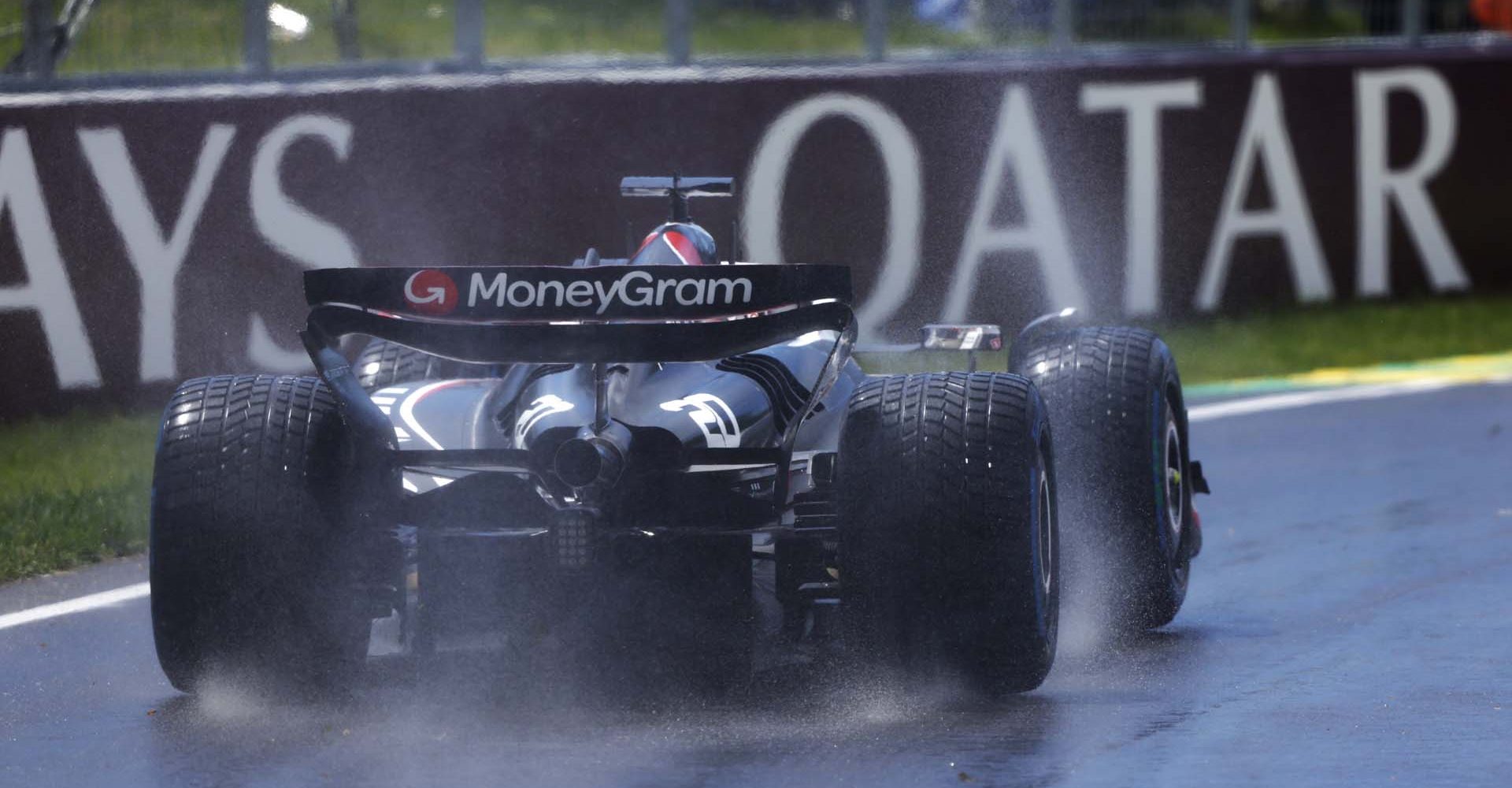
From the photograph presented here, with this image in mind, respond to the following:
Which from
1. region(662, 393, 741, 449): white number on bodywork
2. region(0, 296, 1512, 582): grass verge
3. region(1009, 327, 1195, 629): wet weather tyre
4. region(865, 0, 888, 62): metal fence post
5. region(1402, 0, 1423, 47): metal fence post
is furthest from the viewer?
region(1402, 0, 1423, 47): metal fence post

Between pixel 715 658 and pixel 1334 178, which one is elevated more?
pixel 715 658

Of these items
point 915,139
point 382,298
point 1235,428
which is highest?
point 382,298

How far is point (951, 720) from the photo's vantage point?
5961mm

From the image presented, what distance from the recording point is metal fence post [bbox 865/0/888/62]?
1338cm

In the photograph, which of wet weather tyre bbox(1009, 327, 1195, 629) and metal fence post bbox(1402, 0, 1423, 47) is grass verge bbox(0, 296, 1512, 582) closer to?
metal fence post bbox(1402, 0, 1423, 47)

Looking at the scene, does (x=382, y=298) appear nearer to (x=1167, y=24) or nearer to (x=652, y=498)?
(x=652, y=498)

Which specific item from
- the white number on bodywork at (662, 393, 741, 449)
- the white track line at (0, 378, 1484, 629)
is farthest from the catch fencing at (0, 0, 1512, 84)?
the white number on bodywork at (662, 393, 741, 449)

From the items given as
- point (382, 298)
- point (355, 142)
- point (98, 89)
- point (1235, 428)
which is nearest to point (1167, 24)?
point (1235, 428)

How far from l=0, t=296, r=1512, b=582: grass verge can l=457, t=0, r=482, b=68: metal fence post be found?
7.45ft

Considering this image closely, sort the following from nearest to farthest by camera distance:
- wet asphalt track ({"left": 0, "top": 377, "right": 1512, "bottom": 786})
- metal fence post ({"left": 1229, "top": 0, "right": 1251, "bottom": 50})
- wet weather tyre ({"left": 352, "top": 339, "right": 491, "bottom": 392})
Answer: wet asphalt track ({"left": 0, "top": 377, "right": 1512, "bottom": 786}), wet weather tyre ({"left": 352, "top": 339, "right": 491, "bottom": 392}), metal fence post ({"left": 1229, "top": 0, "right": 1251, "bottom": 50})

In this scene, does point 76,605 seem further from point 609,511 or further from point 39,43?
point 39,43

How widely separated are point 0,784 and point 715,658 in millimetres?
1578

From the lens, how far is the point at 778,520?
618cm

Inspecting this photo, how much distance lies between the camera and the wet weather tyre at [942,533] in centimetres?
587
